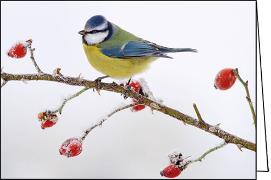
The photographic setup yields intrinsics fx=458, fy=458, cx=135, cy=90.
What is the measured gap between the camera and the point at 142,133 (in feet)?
2.13

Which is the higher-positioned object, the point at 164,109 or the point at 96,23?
the point at 96,23

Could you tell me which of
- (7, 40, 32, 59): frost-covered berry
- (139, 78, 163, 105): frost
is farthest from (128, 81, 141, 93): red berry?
(7, 40, 32, 59): frost-covered berry

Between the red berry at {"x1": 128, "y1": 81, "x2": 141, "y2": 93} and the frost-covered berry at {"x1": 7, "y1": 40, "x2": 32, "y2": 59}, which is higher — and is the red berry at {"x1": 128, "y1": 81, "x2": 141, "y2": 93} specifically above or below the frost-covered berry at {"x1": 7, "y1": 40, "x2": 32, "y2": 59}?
below

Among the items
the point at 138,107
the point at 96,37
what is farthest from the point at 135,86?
the point at 96,37

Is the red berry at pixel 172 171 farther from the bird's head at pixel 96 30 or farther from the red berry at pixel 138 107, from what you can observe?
the bird's head at pixel 96 30

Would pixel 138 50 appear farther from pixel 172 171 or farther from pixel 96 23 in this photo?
pixel 172 171

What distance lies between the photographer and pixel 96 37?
56 cm

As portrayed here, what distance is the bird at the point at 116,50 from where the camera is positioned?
0.54 meters

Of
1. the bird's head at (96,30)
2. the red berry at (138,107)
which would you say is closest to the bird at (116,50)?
the bird's head at (96,30)

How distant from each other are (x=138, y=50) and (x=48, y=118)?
0.60 feet

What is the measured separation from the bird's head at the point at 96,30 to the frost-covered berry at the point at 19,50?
12 centimetres

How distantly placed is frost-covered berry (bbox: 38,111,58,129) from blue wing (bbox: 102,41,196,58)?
0.53ft

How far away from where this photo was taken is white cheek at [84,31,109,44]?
0.55 meters

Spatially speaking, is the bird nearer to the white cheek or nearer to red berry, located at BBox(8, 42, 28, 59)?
the white cheek
